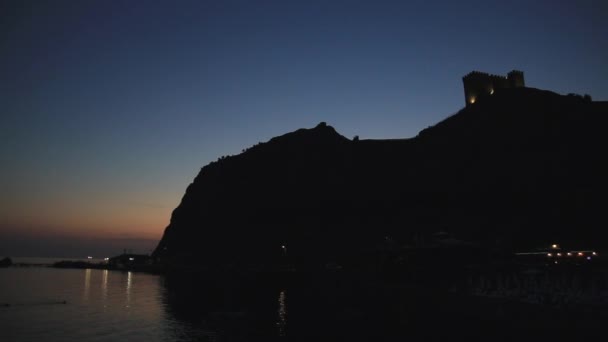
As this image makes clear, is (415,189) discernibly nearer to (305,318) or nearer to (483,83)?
(483,83)

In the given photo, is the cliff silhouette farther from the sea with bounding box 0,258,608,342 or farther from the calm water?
the calm water

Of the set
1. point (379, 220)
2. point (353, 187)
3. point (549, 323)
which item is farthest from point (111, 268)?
point (549, 323)

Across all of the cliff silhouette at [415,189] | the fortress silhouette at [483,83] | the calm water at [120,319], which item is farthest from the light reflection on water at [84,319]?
the fortress silhouette at [483,83]

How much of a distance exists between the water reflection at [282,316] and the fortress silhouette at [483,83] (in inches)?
3107

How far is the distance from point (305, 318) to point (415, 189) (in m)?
66.2

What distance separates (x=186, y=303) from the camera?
46.5 metres

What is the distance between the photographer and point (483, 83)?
106562mm

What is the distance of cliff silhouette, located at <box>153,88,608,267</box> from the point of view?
68000mm

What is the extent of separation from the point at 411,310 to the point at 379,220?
2594 inches

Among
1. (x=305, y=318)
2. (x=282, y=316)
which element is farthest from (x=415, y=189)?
(x=305, y=318)

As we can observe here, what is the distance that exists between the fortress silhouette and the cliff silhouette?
8212 mm

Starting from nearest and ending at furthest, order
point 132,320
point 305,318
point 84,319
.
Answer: point 305,318
point 132,320
point 84,319

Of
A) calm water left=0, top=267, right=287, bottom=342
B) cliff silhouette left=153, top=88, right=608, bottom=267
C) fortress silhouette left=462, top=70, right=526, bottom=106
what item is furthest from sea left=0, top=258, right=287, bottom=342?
fortress silhouette left=462, top=70, right=526, bottom=106

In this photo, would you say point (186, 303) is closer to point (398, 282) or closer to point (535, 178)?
point (398, 282)
